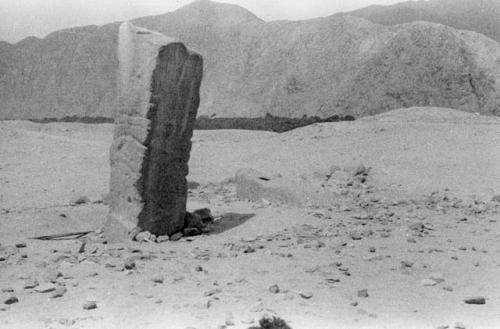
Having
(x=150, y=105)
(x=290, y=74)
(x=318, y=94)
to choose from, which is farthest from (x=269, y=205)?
(x=290, y=74)

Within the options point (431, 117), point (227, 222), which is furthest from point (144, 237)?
point (431, 117)

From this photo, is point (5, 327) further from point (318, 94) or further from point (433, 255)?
point (318, 94)

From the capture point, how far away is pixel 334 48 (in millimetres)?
36875

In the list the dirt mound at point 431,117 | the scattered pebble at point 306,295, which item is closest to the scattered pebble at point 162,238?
the scattered pebble at point 306,295

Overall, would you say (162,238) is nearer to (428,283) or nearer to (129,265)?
(129,265)

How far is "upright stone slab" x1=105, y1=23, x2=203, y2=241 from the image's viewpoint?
6.38m

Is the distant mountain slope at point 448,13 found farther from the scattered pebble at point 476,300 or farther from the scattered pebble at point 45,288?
the scattered pebble at point 45,288

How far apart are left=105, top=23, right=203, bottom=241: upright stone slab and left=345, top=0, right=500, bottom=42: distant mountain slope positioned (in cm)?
3678

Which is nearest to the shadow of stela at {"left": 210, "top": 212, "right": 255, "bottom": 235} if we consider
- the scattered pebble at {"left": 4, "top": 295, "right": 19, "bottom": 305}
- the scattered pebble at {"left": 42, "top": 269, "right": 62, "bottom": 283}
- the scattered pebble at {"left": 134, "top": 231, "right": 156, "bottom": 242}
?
the scattered pebble at {"left": 134, "top": 231, "right": 156, "bottom": 242}

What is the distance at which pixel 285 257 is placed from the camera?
530cm

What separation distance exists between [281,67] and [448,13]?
13523 millimetres

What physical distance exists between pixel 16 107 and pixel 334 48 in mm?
23420

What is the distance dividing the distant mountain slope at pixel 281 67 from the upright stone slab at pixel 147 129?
25.6 metres

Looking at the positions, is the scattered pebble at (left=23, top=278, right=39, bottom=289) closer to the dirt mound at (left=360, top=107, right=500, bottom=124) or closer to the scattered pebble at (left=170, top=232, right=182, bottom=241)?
the scattered pebble at (left=170, top=232, right=182, bottom=241)
